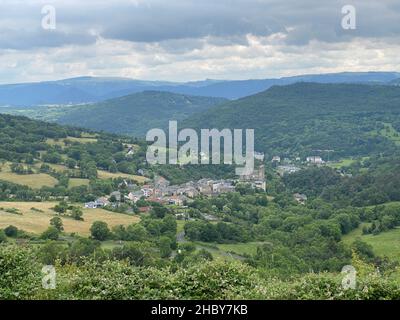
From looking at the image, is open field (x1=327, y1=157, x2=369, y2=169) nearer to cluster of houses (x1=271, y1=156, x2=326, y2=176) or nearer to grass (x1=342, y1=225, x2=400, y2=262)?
cluster of houses (x1=271, y1=156, x2=326, y2=176)

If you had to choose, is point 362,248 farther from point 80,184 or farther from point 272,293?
point 80,184

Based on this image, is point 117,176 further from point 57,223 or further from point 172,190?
point 57,223

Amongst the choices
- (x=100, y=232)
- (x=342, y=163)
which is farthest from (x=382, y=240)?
(x=342, y=163)

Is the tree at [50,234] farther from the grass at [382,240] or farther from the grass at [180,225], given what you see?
the grass at [382,240]

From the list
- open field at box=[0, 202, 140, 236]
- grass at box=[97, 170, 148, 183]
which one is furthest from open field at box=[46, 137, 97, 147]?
open field at box=[0, 202, 140, 236]

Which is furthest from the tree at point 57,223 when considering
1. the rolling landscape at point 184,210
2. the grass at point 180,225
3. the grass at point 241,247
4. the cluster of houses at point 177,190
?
the cluster of houses at point 177,190
